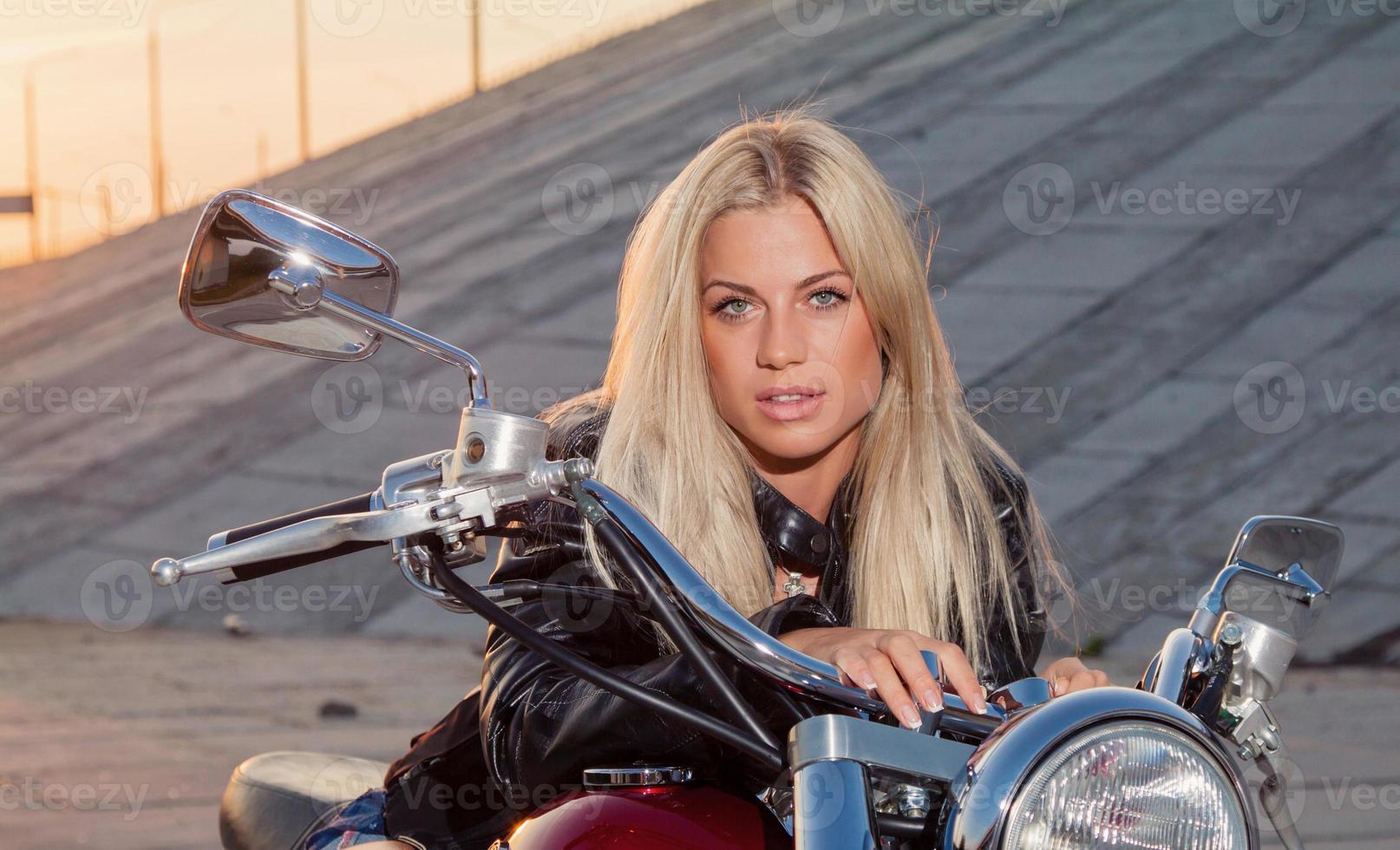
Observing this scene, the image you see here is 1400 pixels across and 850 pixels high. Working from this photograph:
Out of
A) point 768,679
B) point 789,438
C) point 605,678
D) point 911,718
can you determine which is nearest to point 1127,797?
point 911,718

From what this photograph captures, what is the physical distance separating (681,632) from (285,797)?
1053 millimetres

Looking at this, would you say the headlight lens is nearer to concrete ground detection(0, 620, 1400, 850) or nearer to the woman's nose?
the woman's nose

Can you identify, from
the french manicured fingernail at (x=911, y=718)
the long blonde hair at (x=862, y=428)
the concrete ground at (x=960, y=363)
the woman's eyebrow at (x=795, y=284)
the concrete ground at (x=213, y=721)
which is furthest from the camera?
the concrete ground at (x=960, y=363)

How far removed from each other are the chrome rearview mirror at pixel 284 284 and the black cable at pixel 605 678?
0.16 m

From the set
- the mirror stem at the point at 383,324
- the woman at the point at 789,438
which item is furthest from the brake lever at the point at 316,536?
the woman at the point at 789,438

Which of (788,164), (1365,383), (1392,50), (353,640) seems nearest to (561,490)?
(788,164)

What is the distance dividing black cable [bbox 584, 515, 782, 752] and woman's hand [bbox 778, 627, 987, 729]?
0.27 feet

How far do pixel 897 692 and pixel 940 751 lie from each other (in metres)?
0.08

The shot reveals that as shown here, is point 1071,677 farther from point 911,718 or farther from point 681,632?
point 681,632

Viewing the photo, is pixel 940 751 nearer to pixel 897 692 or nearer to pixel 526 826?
pixel 897 692

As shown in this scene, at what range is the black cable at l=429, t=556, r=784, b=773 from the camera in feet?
3.62

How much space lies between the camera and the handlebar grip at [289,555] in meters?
1.19

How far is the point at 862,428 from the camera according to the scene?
7.45 ft

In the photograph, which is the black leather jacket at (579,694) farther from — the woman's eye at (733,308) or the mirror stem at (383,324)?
the woman's eye at (733,308)
